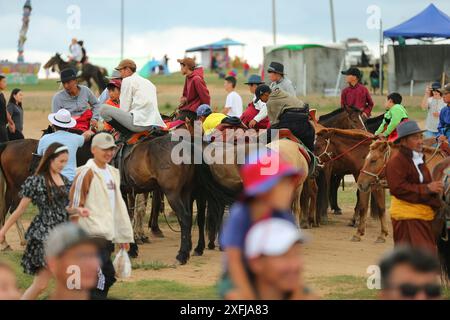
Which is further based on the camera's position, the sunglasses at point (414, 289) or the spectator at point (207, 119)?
the spectator at point (207, 119)

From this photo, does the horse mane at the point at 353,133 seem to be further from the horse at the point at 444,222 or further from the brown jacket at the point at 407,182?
the brown jacket at the point at 407,182

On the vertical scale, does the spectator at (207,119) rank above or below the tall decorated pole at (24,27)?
below

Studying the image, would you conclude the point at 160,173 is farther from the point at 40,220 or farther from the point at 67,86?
the point at 40,220

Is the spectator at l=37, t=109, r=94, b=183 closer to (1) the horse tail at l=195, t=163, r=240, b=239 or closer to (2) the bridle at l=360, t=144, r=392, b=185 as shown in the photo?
(1) the horse tail at l=195, t=163, r=240, b=239

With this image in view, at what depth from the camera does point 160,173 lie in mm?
13414

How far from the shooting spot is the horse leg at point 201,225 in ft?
45.6

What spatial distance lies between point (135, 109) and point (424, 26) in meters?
23.2

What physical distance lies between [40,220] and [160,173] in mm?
3962

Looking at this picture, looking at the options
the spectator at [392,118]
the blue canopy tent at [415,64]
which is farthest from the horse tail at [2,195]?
the blue canopy tent at [415,64]

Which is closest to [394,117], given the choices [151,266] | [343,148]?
[343,148]

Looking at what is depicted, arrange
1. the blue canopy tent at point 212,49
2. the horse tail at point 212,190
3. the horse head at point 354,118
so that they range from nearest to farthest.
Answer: the horse tail at point 212,190 < the horse head at point 354,118 < the blue canopy tent at point 212,49

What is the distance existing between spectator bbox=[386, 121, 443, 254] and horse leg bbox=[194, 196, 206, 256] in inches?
166

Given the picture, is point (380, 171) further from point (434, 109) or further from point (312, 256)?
point (434, 109)

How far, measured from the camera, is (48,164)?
945 centimetres
